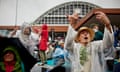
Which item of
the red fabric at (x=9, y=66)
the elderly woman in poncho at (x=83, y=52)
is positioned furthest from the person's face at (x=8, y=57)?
the elderly woman in poncho at (x=83, y=52)

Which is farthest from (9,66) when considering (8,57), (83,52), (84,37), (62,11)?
(62,11)

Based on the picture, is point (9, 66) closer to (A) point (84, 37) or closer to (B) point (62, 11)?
(A) point (84, 37)

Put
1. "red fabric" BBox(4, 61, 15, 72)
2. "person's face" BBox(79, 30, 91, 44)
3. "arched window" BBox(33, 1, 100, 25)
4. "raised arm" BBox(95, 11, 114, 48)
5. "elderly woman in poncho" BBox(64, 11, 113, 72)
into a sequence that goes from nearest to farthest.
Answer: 1. "red fabric" BBox(4, 61, 15, 72)
2. "raised arm" BBox(95, 11, 114, 48)
3. "elderly woman in poncho" BBox(64, 11, 113, 72)
4. "person's face" BBox(79, 30, 91, 44)
5. "arched window" BBox(33, 1, 100, 25)

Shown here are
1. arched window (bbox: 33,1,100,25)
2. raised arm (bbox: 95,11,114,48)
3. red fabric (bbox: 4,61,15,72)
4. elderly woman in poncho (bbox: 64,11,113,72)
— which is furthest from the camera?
arched window (bbox: 33,1,100,25)

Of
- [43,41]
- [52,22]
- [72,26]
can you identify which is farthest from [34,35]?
[52,22]

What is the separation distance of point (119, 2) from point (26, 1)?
4.74 metres

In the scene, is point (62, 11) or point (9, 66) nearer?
point (9, 66)

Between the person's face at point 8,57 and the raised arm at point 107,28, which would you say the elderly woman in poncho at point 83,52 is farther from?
the person's face at point 8,57

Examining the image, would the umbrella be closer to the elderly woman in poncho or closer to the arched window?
the elderly woman in poncho

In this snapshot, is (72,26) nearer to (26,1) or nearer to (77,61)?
(77,61)

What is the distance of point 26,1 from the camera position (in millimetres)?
16750

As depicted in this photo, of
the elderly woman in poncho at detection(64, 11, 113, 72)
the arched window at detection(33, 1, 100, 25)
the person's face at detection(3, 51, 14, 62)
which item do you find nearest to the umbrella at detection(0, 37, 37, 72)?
the person's face at detection(3, 51, 14, 62)

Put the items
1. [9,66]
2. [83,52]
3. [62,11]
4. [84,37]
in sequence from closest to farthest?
1. [9,66]
2. [83,52]
3. [84,37]
4. [62,11]

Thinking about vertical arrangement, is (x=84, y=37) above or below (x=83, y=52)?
above
